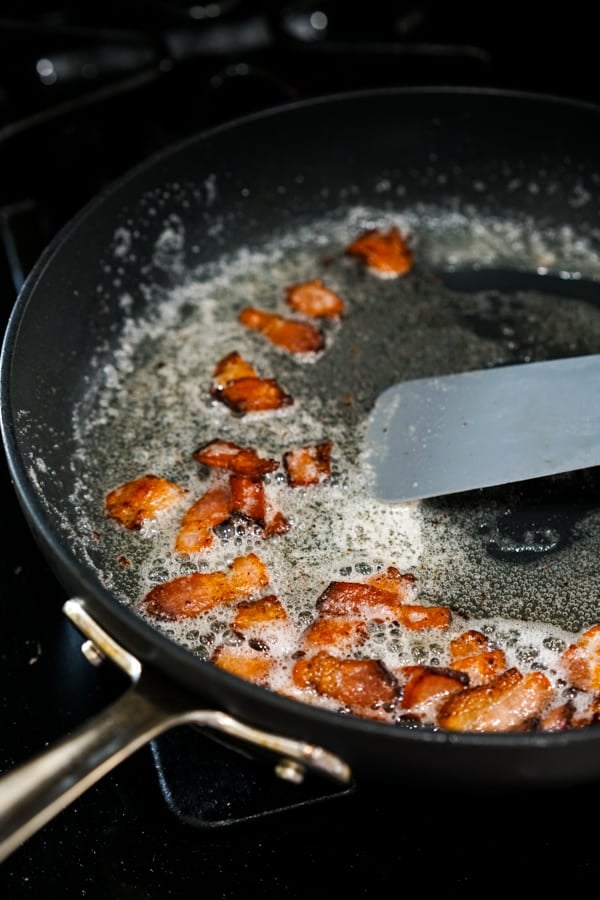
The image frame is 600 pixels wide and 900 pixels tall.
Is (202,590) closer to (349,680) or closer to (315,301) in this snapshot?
(349,680)

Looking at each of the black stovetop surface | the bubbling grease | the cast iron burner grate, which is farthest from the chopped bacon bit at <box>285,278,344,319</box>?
the cast iron burner grate

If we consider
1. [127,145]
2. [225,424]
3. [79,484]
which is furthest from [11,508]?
[127,145]

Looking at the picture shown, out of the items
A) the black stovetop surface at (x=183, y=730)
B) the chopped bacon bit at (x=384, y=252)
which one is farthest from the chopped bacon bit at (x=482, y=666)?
the chopped bacon bit at (x=384, y=252)

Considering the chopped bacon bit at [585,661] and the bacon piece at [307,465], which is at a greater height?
the bacon piece at [307,465]

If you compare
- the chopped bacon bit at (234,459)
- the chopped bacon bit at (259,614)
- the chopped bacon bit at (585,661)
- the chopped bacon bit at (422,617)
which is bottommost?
the chopped bacon bit at (585,661)

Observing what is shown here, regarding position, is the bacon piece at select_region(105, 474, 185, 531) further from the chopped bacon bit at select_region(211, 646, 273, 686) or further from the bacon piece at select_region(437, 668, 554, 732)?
the bacon piece at select_region(437, 668, 554, 732)

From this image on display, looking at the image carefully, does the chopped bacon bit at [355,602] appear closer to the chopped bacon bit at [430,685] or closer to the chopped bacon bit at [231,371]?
the chopped bacon bit at [430,685]

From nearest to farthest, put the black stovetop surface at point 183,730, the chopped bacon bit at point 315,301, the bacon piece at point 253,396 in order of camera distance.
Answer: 1. the black stovetop surface at point 183,730
2. the bacon piece at point 253,396
3. the chopped bacon bit at point 315,301
